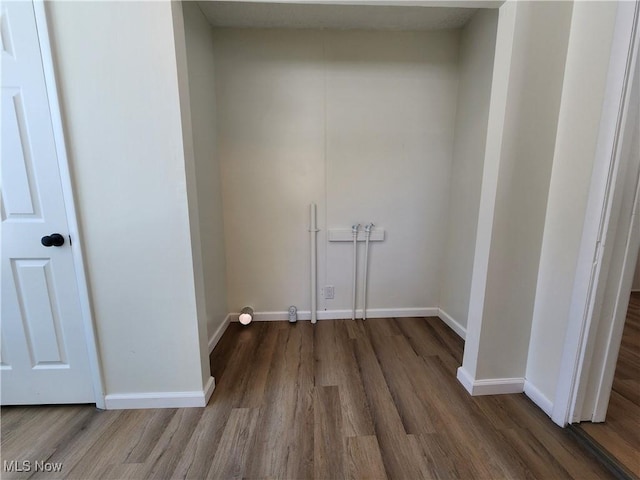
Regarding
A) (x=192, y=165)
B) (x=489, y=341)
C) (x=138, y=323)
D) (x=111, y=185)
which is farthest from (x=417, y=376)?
(x=111, y=185)

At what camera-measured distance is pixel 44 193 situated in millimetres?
1363

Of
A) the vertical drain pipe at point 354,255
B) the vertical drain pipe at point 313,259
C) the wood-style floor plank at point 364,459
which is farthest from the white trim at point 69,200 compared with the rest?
the vertical drain pipe at point 354,255

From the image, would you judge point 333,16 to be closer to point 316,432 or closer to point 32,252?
point 32,252

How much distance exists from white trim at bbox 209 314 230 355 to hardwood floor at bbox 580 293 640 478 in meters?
2.32

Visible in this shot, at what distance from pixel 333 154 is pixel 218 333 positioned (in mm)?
1799

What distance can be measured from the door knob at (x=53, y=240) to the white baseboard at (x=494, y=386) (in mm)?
2408

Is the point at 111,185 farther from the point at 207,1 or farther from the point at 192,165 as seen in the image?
the point at 207,1

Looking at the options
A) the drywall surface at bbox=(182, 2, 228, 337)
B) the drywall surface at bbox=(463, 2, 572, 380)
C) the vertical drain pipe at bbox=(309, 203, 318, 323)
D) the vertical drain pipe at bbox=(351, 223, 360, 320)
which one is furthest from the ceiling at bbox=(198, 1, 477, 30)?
the vertical drain pipe at bbox=(351, 223, 360, 320)

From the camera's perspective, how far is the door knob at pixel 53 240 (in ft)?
4.50

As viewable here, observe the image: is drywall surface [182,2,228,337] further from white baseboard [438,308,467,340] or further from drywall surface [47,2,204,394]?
white baseboard [438,308,467,340]

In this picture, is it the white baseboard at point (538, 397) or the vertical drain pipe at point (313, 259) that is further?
the vertical drain pipe at point (313, 259)

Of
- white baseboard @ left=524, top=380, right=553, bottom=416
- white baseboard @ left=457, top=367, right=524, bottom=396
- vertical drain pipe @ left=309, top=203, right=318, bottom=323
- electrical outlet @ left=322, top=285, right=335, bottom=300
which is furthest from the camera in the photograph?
electrical outlet @ left=322, top=285, right=335, bottom=300

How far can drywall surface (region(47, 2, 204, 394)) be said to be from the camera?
4.17 feet

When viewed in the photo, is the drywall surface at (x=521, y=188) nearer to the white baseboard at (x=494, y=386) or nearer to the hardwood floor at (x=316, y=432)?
the white baseboard at (x=494, y=386)
